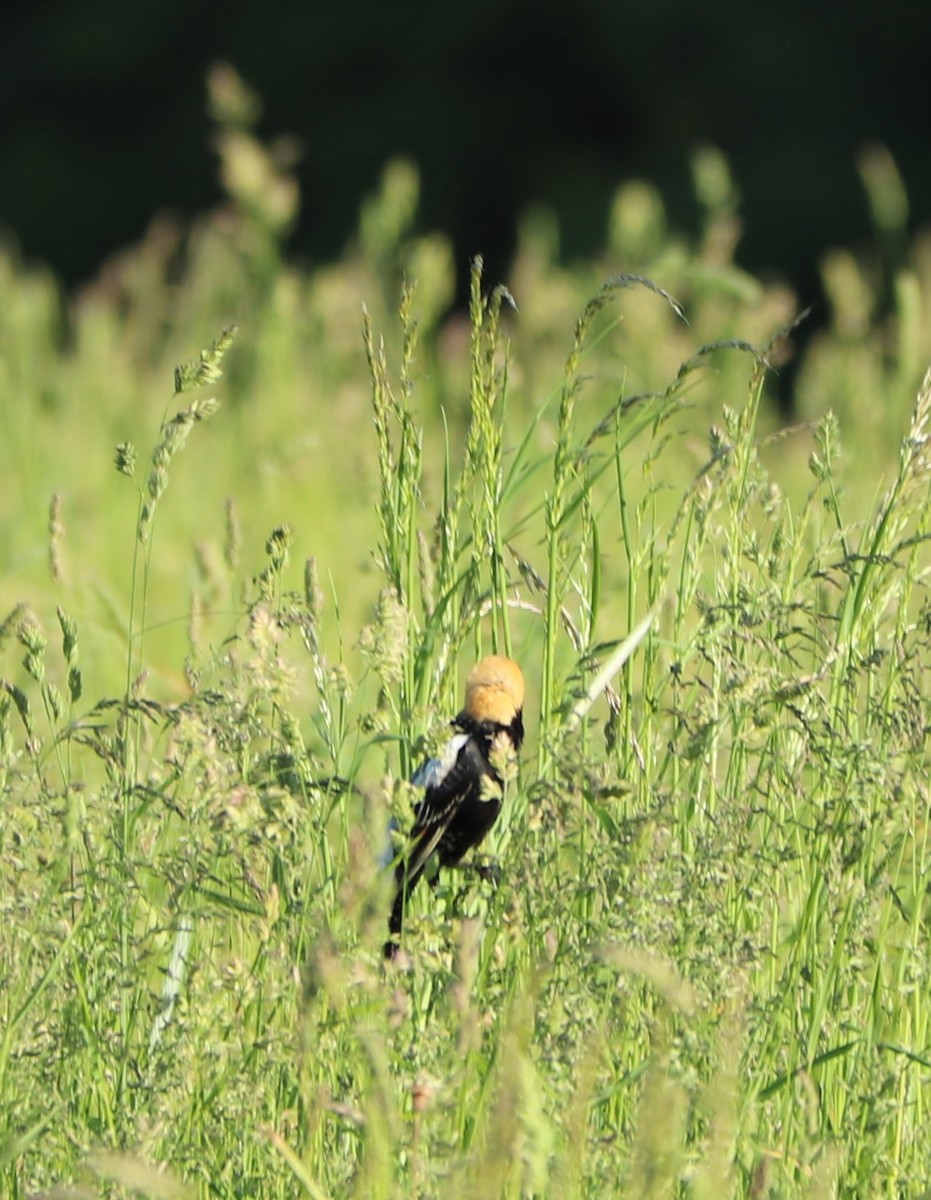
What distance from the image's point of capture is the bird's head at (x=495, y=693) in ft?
5.14

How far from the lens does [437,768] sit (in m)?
1.54

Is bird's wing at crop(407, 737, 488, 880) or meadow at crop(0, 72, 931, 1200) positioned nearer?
meadow at crop(0, 72, 931, 1200)

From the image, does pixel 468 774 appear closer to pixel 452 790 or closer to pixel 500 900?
pixel 452 790

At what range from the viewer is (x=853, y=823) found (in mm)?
1509

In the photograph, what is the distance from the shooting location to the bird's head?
5.14 feet

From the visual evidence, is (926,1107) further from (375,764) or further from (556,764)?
(375,764)

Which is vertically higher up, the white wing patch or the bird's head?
the bird's head

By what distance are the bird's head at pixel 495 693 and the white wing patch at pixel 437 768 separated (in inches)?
1.8

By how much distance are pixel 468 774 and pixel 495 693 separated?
0.08 m

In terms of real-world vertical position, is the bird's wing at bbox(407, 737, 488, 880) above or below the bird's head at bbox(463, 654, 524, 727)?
below

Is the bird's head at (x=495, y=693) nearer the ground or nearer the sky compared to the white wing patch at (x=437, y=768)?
nearer the sky

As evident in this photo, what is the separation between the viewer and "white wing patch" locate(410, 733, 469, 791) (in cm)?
153

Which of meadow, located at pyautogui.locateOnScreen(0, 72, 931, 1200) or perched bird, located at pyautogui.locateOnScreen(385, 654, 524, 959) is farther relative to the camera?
perched bird, located at pyautogui.locateOnScreen(385, 654, 524, 959)

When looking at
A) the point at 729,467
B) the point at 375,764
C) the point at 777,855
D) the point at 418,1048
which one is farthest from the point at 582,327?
the point at 375,764
